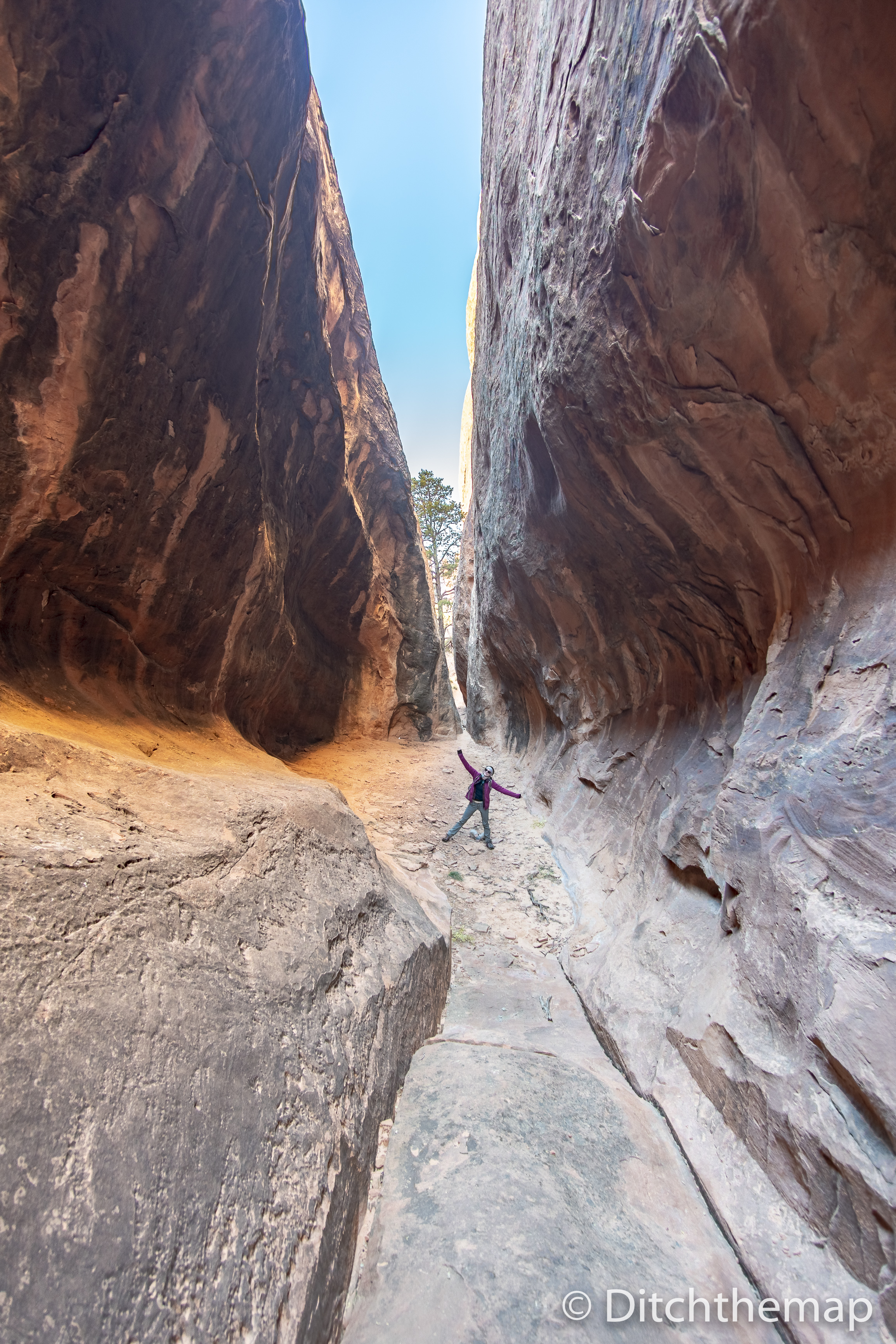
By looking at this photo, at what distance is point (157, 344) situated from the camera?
4922mm

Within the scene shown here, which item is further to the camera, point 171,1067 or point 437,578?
point 437,578

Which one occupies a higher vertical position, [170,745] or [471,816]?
[170,745]

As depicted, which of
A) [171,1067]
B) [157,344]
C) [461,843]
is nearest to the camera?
[171,1067]

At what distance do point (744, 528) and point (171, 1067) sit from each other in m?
5.46

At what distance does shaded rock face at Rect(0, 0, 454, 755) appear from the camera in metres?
3.86

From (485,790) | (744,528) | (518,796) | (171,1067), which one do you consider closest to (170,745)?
(171,1067)

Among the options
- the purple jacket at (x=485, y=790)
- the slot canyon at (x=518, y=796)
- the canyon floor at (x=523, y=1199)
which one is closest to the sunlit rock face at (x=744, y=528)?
the slot canyon at (x=518, y=796)

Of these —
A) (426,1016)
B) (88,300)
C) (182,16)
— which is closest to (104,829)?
(426,1016)

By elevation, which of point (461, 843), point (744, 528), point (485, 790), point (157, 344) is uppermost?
point (157, 344)

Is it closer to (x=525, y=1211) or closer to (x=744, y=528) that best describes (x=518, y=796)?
(x=744, y=528)

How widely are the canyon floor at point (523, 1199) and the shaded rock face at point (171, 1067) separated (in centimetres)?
20

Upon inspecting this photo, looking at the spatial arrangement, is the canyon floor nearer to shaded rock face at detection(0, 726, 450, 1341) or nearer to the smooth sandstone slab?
the smooth sandstone slab

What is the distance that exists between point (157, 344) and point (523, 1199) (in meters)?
6.81

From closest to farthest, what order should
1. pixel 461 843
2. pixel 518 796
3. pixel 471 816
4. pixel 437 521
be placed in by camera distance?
pixel 518 796 < pixel 461 843 < pixel 471 816 < pixel 437 521
